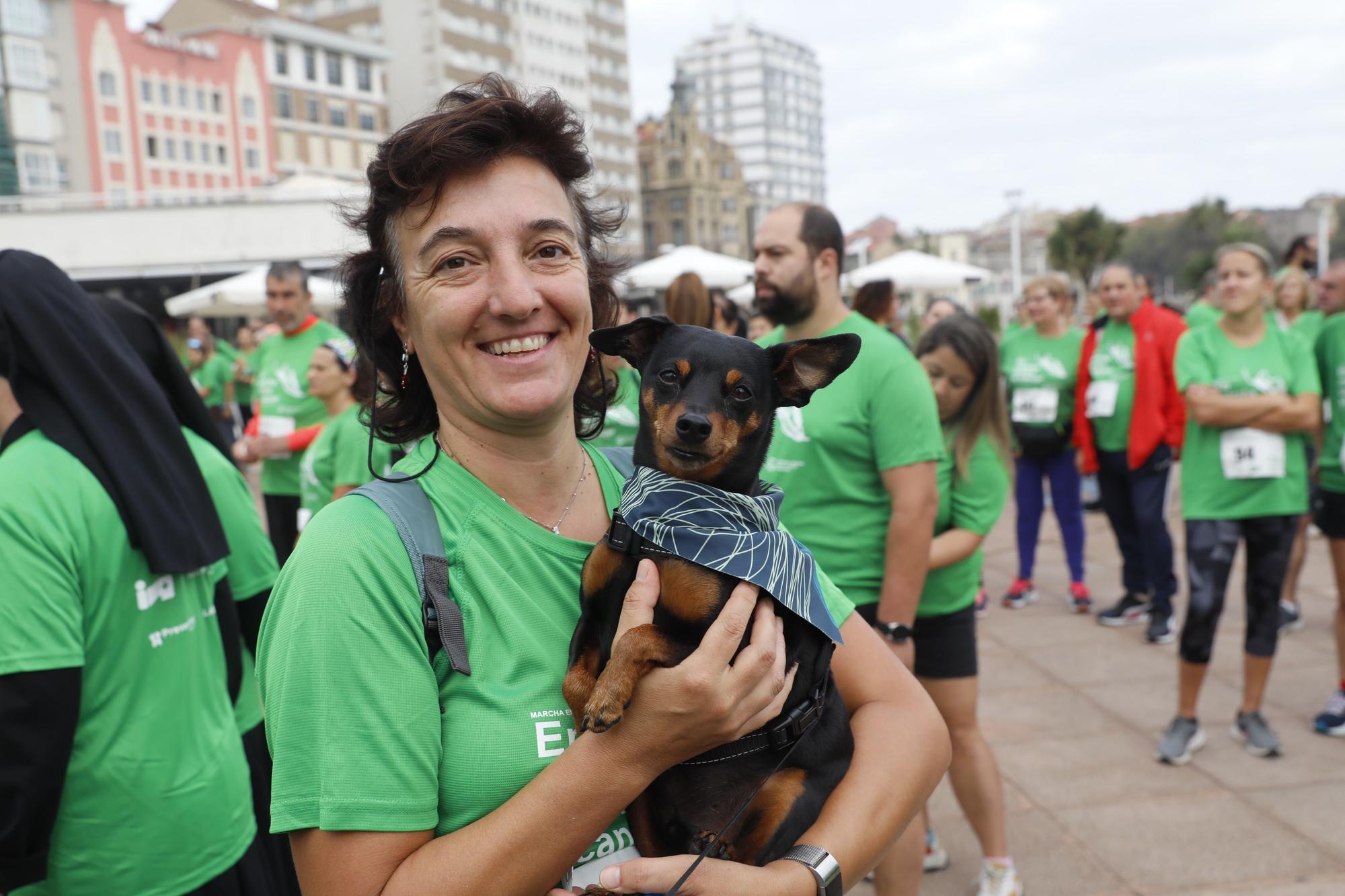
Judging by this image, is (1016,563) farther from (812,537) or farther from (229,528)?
(229,528)

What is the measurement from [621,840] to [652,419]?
0.76 m

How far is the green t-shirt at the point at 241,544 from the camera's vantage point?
291 centimetres

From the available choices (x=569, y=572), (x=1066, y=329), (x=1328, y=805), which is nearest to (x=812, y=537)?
(x=569, y=572)

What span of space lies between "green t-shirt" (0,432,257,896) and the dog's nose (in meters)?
1.39

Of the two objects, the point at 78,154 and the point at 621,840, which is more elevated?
the point at 78,154

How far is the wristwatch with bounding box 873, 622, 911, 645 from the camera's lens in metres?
3.50

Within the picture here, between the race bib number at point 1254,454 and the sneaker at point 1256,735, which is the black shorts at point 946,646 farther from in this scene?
the sneaker at point 1256,735

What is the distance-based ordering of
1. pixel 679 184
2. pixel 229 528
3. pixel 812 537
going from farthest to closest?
pixel 679 184, pixel 812 537, pixel 229 528

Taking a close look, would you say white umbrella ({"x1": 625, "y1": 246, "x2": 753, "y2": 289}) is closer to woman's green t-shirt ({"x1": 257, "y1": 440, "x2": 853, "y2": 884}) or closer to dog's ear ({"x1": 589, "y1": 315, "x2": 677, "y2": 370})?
dog's ear ({"x1": 589, "y1": 315, "x2": 677, "y2": 370})

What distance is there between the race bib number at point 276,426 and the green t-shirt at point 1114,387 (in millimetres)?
5597

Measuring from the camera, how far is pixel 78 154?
60844mm

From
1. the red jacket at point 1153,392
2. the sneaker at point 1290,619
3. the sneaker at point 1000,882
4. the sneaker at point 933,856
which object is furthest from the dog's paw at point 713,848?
the sneaker at point 1290,619

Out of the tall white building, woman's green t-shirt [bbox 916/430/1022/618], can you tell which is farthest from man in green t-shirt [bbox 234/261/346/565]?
the tall white building

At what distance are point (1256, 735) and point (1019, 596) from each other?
2890mm
